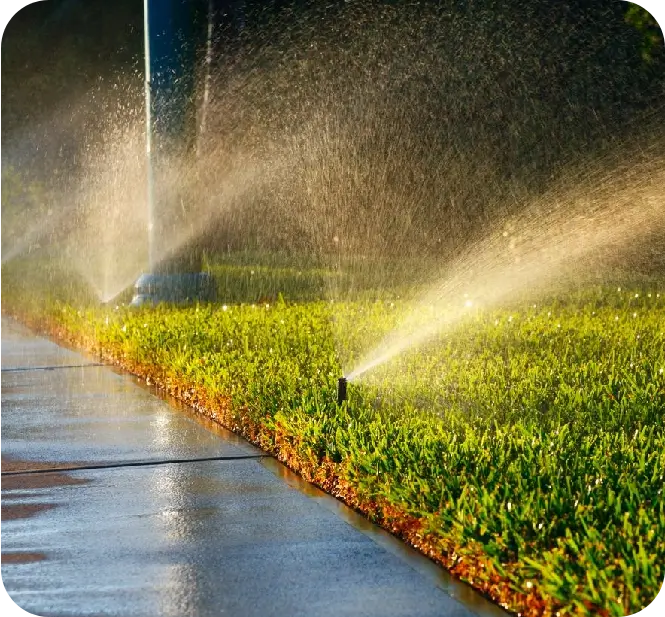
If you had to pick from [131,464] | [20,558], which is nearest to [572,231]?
[131,464]

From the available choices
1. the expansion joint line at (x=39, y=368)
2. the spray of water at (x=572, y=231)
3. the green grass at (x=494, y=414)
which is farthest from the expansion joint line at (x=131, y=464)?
the spray of water at (x=572, y=231)

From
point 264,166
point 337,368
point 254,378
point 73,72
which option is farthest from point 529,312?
point 73,72

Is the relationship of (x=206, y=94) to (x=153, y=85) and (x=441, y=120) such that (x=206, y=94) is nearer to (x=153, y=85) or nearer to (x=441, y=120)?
(x=441, y=120)

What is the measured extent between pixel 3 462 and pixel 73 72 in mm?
20605

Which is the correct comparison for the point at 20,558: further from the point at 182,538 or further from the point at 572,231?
the point at 572,231

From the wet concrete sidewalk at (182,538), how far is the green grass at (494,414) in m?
0.22

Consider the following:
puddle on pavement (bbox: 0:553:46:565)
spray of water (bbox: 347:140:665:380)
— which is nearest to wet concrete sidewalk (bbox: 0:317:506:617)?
puddle on pavement (bbox: 0:553:46:565)

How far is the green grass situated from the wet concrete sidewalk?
22 centimetres

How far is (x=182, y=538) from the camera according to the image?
4.59 meters

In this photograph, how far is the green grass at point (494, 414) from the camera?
3.85 metres

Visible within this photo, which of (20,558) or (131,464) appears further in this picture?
(131,464)

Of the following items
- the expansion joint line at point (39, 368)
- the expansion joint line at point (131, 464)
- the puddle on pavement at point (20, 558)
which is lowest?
the puddle on pavement at point (20, 558)

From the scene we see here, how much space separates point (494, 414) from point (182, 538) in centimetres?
204

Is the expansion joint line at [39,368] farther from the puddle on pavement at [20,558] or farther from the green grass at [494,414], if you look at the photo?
the puddle on pavement at [20,558]
